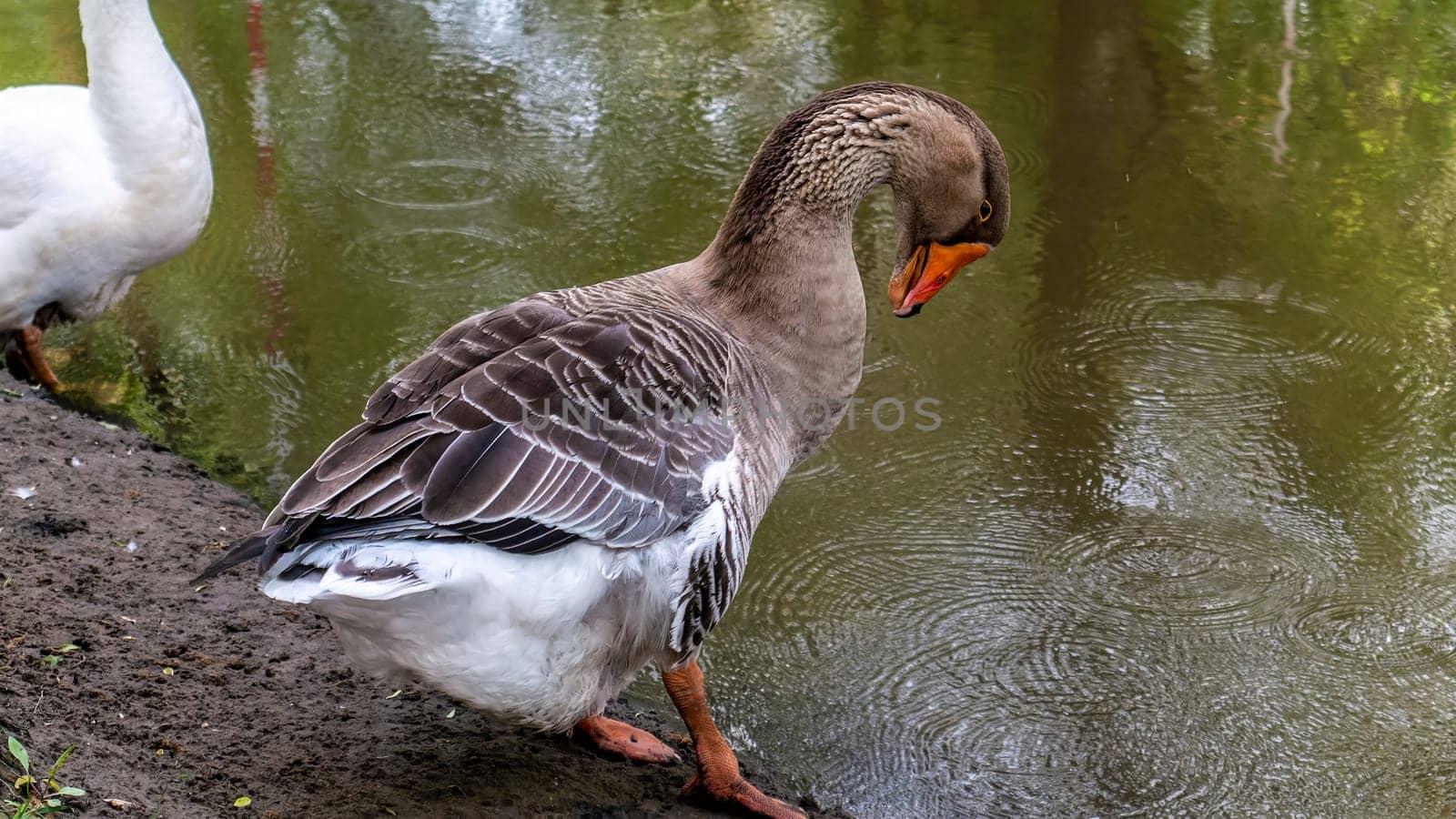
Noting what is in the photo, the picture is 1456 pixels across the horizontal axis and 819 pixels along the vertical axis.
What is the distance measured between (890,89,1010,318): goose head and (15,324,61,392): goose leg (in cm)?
314

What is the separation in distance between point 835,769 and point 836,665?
37 centimetres

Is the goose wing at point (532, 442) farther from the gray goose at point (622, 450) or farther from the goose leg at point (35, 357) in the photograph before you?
the goose leg at point (35, 357)

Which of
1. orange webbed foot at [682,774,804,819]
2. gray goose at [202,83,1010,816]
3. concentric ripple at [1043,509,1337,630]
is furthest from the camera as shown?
concentric ripple at [1043,509,1337,630]

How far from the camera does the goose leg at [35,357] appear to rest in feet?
14.9

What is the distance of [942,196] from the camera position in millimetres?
3109

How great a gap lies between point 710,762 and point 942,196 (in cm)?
146

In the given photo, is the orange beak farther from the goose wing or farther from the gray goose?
the goose wing

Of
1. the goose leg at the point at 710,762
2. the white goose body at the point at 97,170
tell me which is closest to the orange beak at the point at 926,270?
the goose leg at the point at 710,762

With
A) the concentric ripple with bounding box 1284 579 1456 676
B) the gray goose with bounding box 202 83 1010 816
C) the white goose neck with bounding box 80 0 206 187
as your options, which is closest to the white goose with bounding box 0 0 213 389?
the white goose neck with bounding box 80 0 206 187

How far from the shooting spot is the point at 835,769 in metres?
3.21

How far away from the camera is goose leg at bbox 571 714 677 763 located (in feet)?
10.3

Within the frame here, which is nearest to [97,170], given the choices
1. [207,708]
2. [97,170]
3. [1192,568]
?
[97,170]

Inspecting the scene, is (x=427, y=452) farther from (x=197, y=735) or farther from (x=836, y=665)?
(x=836, y=665)

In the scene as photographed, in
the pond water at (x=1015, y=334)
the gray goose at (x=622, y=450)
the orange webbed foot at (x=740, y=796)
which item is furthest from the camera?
the pond water at (x=1015, y=334)
